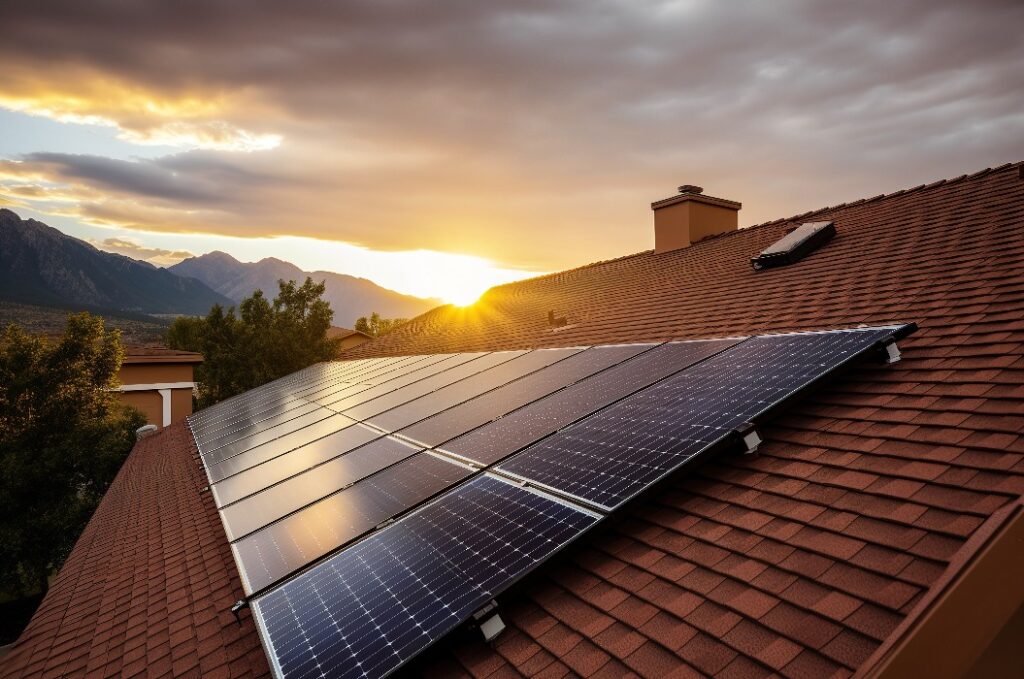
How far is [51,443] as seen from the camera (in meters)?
19.8

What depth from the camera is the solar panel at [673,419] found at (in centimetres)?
408

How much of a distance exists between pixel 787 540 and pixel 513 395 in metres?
4.08

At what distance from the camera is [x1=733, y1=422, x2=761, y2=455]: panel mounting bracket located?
4.14 meters

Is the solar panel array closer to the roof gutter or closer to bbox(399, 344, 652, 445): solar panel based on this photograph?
bbox(399, 344, 652, 445): solar panel

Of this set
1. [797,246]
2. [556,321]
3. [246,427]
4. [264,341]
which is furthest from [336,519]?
[264,341]

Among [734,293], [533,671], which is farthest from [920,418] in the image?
[734,293]

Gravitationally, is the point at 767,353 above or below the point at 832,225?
below

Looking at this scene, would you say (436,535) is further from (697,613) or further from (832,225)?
(832,225)

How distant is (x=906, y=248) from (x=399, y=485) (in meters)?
7.19

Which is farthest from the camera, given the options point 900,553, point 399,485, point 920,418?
point 399,485

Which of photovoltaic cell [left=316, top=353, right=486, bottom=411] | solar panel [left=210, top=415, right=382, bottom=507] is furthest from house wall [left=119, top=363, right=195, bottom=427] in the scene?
solar panel [left=210, top=415, right=382, bottom=507]

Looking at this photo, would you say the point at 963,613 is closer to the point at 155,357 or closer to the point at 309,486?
the point at 309,486

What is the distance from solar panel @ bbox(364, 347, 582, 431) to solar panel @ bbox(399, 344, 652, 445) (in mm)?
290

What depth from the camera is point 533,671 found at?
9.55 feet
